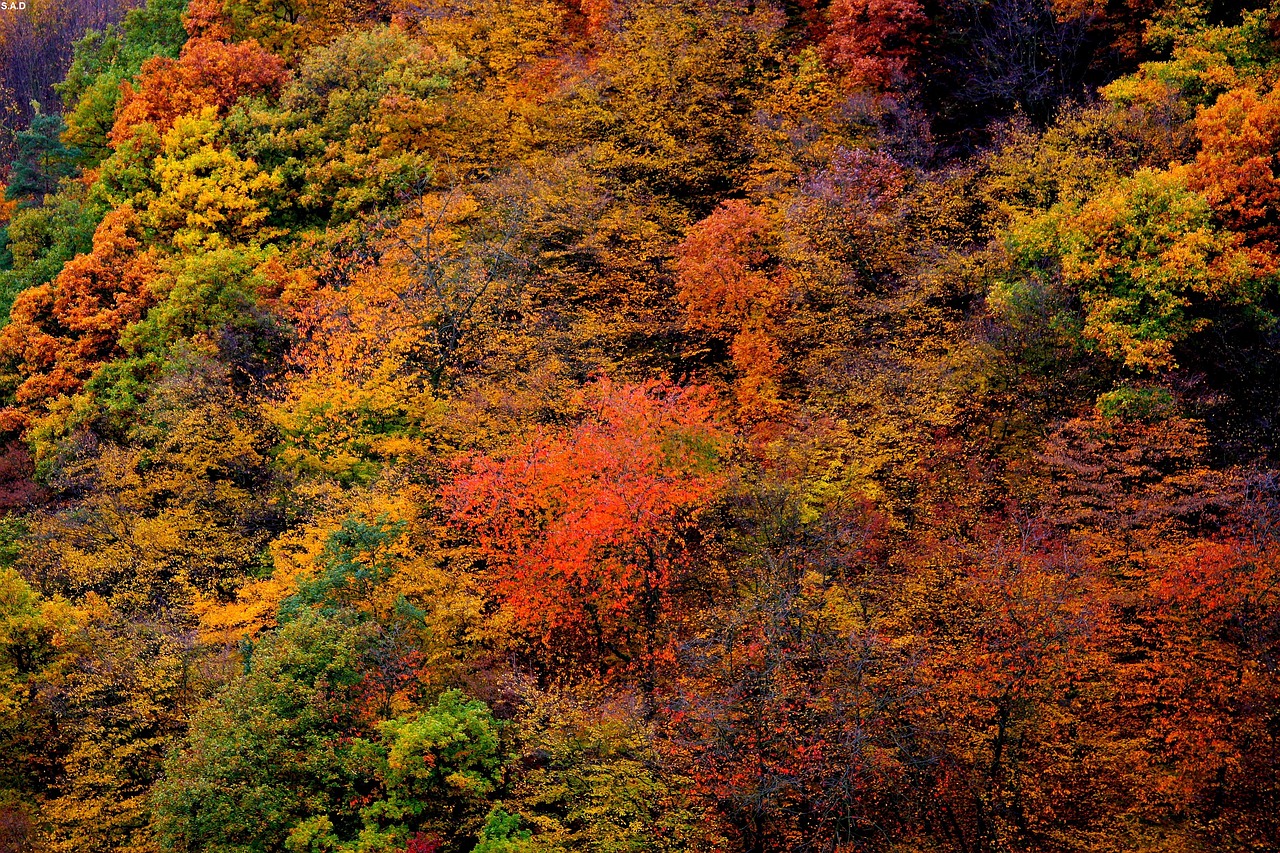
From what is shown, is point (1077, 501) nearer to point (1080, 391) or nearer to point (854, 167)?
point (1080, 391)

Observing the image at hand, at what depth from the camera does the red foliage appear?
1249 inches

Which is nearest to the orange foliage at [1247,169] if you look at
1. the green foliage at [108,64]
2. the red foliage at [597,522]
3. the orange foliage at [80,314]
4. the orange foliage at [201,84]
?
the red foliage at [597,522]

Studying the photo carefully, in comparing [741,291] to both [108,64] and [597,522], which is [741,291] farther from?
[108,64]

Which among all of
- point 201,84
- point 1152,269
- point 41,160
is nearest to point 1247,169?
point 1152,269

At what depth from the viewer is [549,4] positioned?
52969 millimetres

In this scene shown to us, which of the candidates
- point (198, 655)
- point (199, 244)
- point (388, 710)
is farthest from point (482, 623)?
point (199, 244)

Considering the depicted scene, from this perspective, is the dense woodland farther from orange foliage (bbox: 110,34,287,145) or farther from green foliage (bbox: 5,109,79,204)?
green foliage (bbox: 5,109,79,204)

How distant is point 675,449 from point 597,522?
13.1ft

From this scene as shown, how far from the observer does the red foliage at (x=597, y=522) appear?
3172 centimetres

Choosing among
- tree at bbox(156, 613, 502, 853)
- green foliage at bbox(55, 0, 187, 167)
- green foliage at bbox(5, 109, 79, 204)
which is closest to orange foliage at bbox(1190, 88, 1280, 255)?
tree at bbox(156, 613, 502, 853)

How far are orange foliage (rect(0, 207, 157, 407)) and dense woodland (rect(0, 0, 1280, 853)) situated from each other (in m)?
0.20

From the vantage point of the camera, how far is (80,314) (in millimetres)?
48688

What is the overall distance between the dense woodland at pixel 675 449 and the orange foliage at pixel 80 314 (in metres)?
0.20

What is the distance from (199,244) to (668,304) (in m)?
20.7
